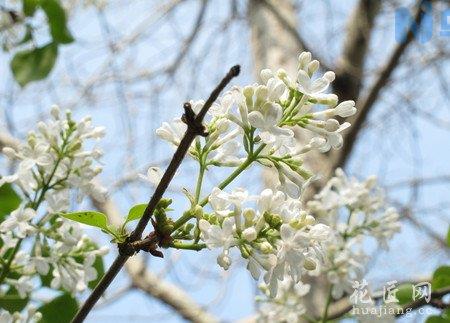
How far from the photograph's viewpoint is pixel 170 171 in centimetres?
60

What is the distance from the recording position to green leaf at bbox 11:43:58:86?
57.5 inches

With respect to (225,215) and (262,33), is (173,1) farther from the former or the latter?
(225,215)

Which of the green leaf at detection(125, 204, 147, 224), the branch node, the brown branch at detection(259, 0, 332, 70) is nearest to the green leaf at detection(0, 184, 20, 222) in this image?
the green leaf at detection(125, 204, 147, 224)

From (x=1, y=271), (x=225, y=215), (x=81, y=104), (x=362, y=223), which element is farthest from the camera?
(x=81, y=104)

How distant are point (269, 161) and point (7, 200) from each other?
1.62 feet

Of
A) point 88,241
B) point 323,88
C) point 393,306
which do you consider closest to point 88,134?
point 88,241

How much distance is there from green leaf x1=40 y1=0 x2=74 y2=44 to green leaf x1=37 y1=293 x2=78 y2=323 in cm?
60

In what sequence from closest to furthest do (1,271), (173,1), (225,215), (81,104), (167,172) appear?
(167,172)
(225,215)
(1,271)
(81,104)
(173,1)

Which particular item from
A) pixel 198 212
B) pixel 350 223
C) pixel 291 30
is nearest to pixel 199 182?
pixel 198 212

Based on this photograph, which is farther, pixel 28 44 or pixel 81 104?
pixel 81 104

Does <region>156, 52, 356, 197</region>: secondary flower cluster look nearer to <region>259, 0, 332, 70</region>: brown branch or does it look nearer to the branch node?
the branch node

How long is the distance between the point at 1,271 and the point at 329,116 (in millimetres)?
476

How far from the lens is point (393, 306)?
45.8 inches

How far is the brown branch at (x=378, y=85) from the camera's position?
7.94ft
